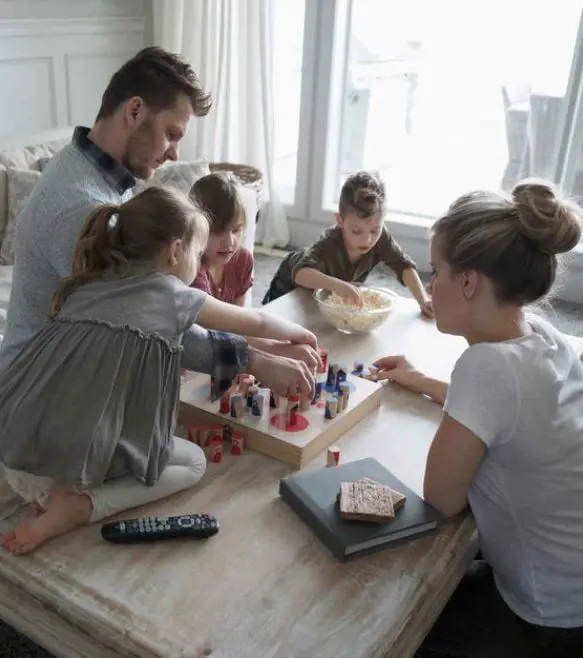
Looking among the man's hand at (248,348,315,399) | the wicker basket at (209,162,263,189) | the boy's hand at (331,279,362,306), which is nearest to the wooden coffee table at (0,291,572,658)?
the man's hand at (248,348,315,399)

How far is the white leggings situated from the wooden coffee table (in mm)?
20

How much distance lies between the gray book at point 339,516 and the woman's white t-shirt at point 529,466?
13cm

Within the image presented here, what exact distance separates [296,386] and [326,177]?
9.87ft

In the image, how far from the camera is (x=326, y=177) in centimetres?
426

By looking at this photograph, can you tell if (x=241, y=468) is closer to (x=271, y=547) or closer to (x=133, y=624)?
(x=271, y=547)

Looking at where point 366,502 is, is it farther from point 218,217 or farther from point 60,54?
point 60,54

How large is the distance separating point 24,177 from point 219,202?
4.07ft

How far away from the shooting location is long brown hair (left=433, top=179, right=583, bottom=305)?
3.88 ft

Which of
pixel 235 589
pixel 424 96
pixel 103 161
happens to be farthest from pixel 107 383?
pixel 424 96

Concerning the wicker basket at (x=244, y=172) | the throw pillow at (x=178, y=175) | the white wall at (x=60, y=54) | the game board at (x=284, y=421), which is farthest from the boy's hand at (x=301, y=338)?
the white wall at (x=60, y=54)

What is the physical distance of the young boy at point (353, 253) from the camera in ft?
7.07

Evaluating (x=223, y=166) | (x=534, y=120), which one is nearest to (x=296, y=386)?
(x=223, y=166)

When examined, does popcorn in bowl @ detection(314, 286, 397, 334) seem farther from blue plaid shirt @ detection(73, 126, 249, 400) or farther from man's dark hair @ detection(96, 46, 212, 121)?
man's dark hair @ detection(96, 46, 212, 121)

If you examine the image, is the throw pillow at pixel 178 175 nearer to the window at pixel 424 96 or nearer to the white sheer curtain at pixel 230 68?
the white sheer curtain at pixel 230 68
